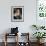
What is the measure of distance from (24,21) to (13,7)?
84 cm

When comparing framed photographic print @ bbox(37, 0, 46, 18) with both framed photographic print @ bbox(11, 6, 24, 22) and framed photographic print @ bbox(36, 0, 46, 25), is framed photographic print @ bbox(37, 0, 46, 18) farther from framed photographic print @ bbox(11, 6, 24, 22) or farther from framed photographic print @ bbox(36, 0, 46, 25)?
framed photographic print @ bbox(11, 6, 24, 22)

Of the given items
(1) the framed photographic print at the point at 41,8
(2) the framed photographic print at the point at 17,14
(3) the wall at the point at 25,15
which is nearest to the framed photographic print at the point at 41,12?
(1) the framed photographic print at the point at 41,8

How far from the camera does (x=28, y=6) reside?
7.29 m

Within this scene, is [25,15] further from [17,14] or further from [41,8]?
[41,8]

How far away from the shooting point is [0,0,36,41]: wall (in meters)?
7.27

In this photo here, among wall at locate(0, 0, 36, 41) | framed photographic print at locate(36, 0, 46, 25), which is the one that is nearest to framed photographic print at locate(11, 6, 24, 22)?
wall at locate(0, 0, 36, 41)

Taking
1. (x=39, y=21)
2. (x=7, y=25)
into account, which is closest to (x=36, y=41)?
(x=39, y=21)

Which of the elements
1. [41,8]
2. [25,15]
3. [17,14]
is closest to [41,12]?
[41,8]

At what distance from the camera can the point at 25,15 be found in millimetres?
7305

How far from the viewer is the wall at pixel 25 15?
23.8 ft

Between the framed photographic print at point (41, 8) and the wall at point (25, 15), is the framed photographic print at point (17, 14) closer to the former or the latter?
the wall at point (25, 15)

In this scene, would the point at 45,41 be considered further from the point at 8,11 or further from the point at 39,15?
the point at 8,11

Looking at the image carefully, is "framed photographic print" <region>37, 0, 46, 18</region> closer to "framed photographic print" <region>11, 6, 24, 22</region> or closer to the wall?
the wall

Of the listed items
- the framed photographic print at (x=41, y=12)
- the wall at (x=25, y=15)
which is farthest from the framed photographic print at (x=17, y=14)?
the framed photographic print at (x=41, y=12)
